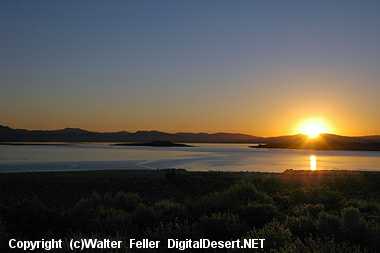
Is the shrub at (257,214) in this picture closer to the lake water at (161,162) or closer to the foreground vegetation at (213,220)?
the foreground vegetation at (213,220)

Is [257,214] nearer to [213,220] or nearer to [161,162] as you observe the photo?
[213,220]

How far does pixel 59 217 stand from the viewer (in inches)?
420

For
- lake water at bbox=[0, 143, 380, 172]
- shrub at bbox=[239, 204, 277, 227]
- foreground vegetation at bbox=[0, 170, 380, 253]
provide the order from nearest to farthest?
1. foreground vegetation at bbox=[0, 170, 380, 253]
2. shrub at bbox=[239, 204, 277, 227]
3. lake water at bbox=[0, 143, 380, 172]

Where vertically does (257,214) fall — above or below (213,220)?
below

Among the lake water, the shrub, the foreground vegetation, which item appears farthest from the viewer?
the lake water

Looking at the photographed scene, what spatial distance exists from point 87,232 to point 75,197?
38.4ft

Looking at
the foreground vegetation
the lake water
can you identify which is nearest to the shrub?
the foreground vegetation

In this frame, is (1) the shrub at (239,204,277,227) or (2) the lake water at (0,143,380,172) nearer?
(1) the shrub at (239,204,277,227)

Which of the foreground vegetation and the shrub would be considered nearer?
the foreground vegetation

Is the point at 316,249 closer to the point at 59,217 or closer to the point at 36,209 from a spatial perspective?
the point at 59,217

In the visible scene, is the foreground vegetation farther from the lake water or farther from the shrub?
the lake water

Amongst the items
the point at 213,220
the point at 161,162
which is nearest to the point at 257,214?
the point at 213,220

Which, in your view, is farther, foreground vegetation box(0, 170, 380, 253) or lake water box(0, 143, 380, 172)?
lake water box(0, 143, 380, 172)

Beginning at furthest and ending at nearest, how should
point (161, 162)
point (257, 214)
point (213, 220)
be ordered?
point (161, 162) < point (257, 214) < point (213, 220)
